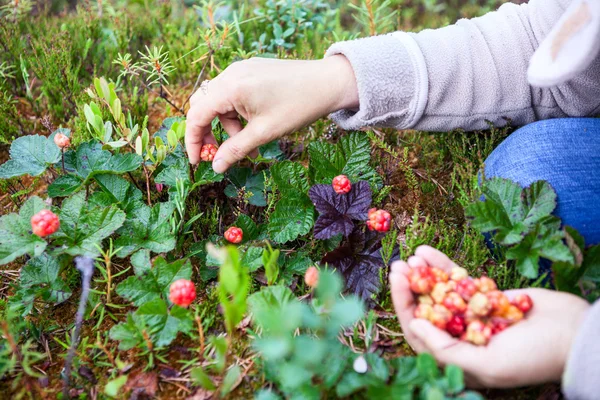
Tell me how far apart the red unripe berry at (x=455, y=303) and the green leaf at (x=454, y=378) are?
177 millimetres

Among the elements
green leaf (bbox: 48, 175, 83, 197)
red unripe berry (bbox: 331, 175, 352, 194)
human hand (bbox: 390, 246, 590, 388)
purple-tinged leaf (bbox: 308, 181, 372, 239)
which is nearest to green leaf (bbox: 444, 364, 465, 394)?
human hand (bbox: 390, 246, 590, 388)

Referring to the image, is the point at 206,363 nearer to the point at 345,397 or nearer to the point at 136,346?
the point at 136,346

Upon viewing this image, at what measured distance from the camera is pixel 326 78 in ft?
6.12

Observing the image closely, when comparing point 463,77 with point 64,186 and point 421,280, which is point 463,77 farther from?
point 64,186

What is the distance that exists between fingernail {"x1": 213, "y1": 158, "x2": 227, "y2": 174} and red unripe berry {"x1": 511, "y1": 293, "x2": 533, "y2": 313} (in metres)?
1.12

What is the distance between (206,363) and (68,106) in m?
1.75

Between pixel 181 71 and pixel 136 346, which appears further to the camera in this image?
pixel 181 71

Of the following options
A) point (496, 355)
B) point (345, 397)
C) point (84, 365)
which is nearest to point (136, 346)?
point (84, 365)

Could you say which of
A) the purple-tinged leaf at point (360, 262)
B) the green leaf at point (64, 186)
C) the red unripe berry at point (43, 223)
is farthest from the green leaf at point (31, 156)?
the purple-tinged leaf at point (360, 262)

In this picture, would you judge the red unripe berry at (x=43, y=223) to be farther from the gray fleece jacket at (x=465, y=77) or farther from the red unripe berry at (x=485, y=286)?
the red unripe berry at (x=485, y=286)

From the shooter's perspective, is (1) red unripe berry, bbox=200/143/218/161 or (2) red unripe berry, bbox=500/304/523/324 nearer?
(2) red unripe berry, bbox=500/304/523/324

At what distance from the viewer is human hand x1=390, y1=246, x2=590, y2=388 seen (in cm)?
130

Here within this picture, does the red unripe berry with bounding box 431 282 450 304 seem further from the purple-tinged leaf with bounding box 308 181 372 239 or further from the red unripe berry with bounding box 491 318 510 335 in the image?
the purple-tinged leaf with bounding box 308 181 372 239

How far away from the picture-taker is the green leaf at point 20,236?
166 centimetres
